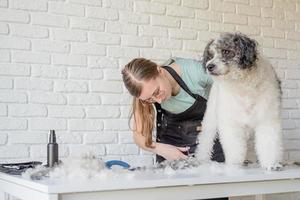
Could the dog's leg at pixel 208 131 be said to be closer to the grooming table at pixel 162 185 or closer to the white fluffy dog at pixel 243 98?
the white fluffy dog at pixel 243 98

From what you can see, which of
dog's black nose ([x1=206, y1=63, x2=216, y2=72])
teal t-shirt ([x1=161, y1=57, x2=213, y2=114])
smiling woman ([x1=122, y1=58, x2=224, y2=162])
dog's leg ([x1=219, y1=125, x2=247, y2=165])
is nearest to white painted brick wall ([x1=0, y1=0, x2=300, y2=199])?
smiling woman ([x1=122, y1=58, x2=224, y2=162])

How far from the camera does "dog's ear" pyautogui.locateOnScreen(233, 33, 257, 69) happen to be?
181cm

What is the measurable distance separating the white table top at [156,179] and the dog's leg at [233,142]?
144 mm

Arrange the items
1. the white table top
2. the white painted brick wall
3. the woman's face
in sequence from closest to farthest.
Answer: the white table top → the woman's face → the white painted brick wall

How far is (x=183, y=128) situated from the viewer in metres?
2.22

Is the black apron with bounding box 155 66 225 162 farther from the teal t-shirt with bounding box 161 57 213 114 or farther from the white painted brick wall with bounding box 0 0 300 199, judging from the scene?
the white painted brick wall with bounding box 0 0 300 199

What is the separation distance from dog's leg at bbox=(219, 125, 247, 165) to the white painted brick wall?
692mm

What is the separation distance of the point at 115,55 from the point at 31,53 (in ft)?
1.41

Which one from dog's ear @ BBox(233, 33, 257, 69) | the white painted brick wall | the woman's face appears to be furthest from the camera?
the white painted brick wall

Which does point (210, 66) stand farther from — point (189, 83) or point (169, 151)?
point (169, 151)

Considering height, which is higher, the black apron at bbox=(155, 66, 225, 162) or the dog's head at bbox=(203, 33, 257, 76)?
the dog's head at bbox=(203, 33, 257, 76)

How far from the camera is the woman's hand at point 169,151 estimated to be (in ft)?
Result: 6.74

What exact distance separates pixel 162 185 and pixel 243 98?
60cm

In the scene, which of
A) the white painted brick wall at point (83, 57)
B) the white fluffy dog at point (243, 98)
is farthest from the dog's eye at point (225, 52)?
the white painted brick wall at point (83, 57)
